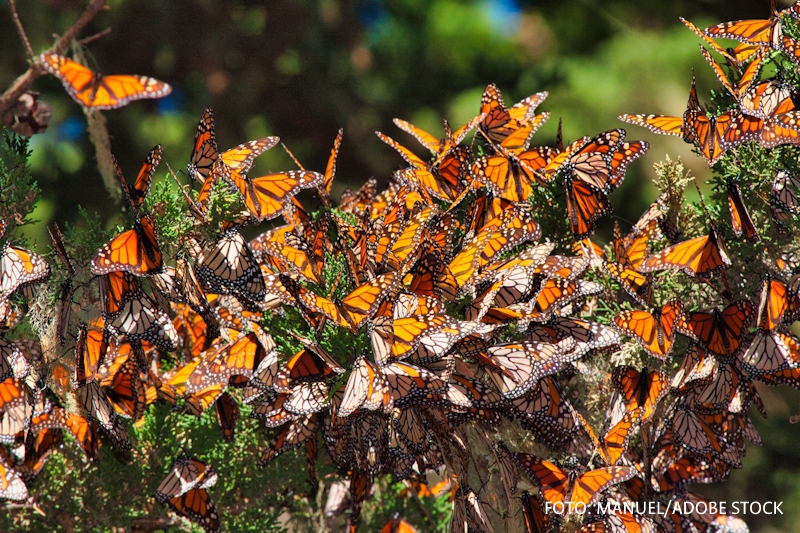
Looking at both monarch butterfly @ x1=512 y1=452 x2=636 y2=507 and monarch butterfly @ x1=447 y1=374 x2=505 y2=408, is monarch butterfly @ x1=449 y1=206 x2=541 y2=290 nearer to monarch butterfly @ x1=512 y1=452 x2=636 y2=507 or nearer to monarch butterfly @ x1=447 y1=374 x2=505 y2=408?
monarch butterfly @ x1=447 y1=374 x2=505 y2=408

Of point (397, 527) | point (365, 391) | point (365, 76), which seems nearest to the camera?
point (365, 391)

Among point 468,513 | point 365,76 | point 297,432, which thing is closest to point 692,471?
point 468,513

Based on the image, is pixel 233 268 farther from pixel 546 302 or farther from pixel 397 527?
pixel 397 527

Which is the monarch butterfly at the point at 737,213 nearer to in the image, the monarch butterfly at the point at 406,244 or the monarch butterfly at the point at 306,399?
the monarch butterfly at the point at 406,244

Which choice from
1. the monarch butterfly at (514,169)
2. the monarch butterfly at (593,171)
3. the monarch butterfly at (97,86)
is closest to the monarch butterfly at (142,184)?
the monarch butterfly at (97,86)

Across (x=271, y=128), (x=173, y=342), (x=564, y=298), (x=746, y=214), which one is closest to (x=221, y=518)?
(x=173, y=342)

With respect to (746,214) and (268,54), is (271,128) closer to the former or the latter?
(268,54)
